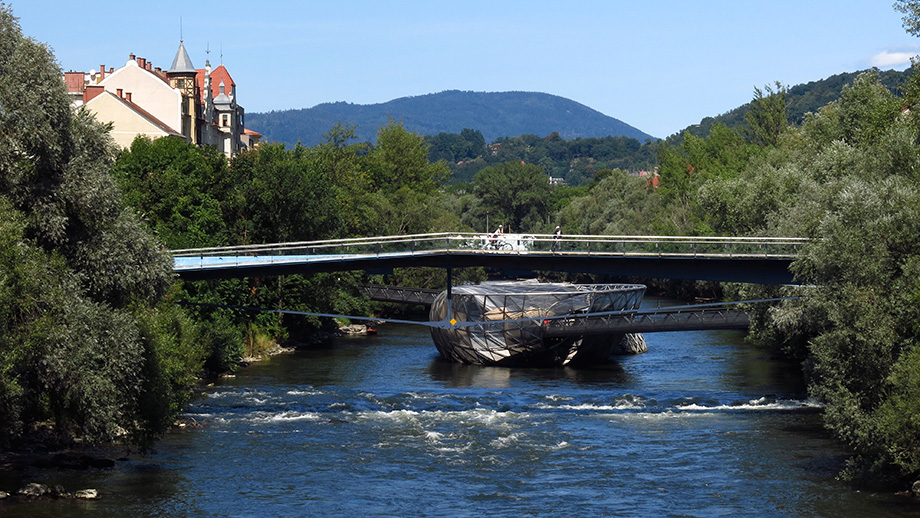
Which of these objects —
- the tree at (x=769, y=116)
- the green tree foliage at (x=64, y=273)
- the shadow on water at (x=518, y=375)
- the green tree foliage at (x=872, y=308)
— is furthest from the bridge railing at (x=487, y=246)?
the tree at (x=769, y=116)

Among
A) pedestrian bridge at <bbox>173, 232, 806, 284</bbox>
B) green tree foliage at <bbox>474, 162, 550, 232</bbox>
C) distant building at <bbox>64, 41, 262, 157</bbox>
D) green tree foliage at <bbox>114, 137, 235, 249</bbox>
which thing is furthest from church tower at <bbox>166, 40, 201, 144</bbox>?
green tree foliage at <bbox>474, 162, 550, 232</bbox>

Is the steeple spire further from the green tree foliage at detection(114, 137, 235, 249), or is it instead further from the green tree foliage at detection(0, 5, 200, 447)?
the green tree foliage at detection(0, 5, 200, 447)

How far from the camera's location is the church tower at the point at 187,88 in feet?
297

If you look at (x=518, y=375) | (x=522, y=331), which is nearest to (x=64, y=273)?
(x=518, y=375)

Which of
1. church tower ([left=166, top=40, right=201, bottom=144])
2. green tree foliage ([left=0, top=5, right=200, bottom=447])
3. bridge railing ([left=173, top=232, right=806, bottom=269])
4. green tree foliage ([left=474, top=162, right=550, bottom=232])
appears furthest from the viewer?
green tree foliage ([left=474, top=162, right=550, bottom=232])

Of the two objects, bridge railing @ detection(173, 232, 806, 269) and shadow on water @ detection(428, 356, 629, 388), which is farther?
shadow on water @ detection(428, 356, 629, 388)

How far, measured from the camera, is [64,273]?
96.4 ft

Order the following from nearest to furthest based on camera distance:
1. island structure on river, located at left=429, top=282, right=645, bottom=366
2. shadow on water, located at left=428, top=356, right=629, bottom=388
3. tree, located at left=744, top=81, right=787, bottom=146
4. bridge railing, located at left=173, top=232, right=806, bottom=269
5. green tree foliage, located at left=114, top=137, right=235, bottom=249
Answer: bridge railing, located at left=173, top=232, right=806, bottom=269 → shadow on water, located at left=428, top=356, right=629, bottom=388 → green tree foliage, located at left=114, top=137, right=235, bottom=249 → island structure on river, located at left=429, top=282, right=645, bottom=366 → tree, located at left=744, top=81, right=787, bottom=146

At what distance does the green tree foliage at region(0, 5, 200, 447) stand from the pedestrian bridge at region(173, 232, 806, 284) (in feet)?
47.9

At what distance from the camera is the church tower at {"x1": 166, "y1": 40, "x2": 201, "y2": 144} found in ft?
297

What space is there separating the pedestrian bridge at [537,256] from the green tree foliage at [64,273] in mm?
14594

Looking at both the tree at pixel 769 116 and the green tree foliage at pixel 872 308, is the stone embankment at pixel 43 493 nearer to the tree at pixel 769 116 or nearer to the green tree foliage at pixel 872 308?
the green tree foliage at pixel 872 308

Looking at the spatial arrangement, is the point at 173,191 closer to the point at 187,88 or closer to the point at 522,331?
the point at 522,331

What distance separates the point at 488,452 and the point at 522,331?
2367 cm
